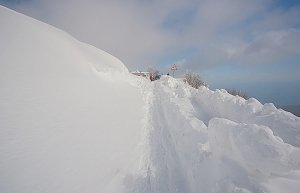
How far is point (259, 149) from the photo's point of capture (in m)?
5.10

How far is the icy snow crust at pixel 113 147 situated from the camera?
4957 mm

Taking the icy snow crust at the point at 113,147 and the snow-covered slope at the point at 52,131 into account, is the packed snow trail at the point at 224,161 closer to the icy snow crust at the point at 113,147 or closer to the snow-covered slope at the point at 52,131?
the icy snow crust at the point at 113,147

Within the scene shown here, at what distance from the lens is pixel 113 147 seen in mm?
8133

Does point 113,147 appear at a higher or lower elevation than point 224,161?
lower

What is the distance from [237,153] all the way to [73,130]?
4.79m

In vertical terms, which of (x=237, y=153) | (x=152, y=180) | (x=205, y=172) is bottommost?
(x=152, y=180)

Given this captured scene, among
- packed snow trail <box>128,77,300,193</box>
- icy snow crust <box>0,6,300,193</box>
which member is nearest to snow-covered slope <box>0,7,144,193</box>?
icy snow crust <box>0,6,300,193</box>

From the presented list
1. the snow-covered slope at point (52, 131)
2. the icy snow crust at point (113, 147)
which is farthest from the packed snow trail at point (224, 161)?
the snow-covered slope at point (52, 131)

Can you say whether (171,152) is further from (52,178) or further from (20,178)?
(20,178)

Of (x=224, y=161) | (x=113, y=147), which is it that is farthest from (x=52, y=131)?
(x=224, y=161)

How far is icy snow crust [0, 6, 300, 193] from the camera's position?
195 inches

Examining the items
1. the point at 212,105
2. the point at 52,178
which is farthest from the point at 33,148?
the point at 212,105

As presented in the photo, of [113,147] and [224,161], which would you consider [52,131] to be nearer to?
[113,147]

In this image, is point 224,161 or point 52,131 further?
point 52,131
